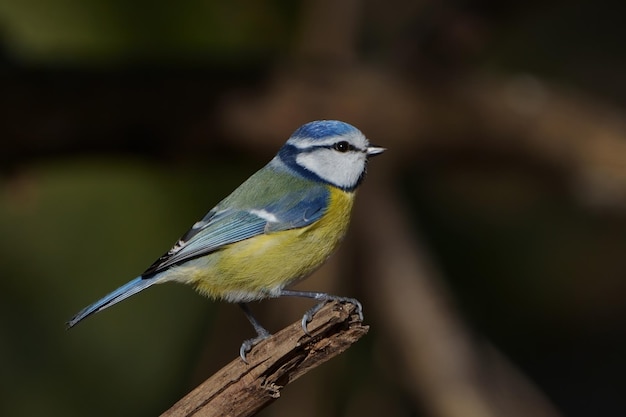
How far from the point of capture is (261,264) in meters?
1.93

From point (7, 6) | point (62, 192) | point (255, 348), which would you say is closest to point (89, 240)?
point (62, 192)

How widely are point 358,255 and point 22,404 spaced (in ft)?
4.49

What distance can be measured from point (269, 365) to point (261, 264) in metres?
0.30

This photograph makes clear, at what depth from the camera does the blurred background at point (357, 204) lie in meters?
3.30

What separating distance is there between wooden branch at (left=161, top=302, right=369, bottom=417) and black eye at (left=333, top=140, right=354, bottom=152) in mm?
533

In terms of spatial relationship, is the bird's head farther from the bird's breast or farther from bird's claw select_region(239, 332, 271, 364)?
bird's claw select_region(239, 332, 271, 364)

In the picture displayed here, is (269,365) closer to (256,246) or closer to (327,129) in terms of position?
(256,246)

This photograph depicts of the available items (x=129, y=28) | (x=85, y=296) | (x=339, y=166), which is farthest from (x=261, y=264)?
(x=129, y=28)

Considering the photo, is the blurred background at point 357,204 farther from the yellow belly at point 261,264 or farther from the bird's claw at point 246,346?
the bird's claw at point 246,346

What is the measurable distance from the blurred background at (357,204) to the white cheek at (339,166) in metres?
1.25

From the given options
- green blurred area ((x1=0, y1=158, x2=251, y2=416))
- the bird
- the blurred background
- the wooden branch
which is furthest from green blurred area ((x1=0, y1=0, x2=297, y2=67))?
the wooden branch

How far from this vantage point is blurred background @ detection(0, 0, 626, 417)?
10.8 ft

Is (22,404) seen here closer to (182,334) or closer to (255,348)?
(182,334)

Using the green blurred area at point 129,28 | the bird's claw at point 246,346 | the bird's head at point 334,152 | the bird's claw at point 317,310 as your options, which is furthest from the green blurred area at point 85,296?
the bird's claw at point 317,310
